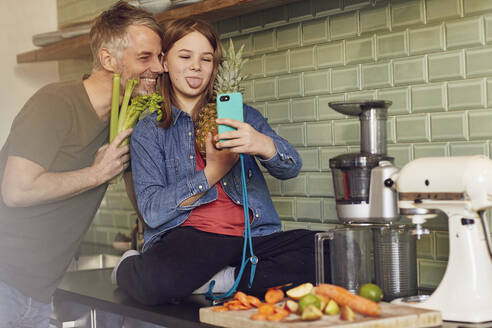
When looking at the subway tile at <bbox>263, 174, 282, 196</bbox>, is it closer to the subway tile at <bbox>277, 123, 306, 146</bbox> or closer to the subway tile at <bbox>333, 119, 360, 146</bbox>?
the subway tile at <bbox>277, 123, 306, 146</bbox>

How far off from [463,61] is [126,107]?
1210 mm

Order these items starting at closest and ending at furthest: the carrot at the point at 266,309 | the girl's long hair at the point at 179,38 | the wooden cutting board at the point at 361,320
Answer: the wooden cutting board at the point at 361,320 → the carrot at the point at 266,309 → the girl's long hair at the point at 179,38

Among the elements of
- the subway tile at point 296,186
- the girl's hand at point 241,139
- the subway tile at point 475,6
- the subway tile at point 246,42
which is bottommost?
the subway tile at point 296,186

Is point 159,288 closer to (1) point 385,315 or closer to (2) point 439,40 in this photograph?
(1) point 385,315

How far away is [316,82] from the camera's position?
2.77 m

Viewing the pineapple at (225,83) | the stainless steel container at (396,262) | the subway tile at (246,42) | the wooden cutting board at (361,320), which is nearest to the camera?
the wooden cutting board at (361,320)

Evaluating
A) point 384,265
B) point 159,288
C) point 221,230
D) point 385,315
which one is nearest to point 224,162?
point 221,230

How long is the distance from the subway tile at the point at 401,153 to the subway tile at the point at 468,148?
17cm

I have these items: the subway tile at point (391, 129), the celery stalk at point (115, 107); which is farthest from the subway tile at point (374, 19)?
the celery stalk at point (115, 107)

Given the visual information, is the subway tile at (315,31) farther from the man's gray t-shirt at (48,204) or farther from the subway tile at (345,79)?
the man's gray t-shirt at (48,204)

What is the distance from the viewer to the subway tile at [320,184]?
2.76 m

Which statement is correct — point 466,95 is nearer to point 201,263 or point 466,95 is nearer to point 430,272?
point 430,272

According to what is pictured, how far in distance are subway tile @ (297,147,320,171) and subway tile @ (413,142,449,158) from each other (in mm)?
487

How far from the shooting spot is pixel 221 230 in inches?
94.2
